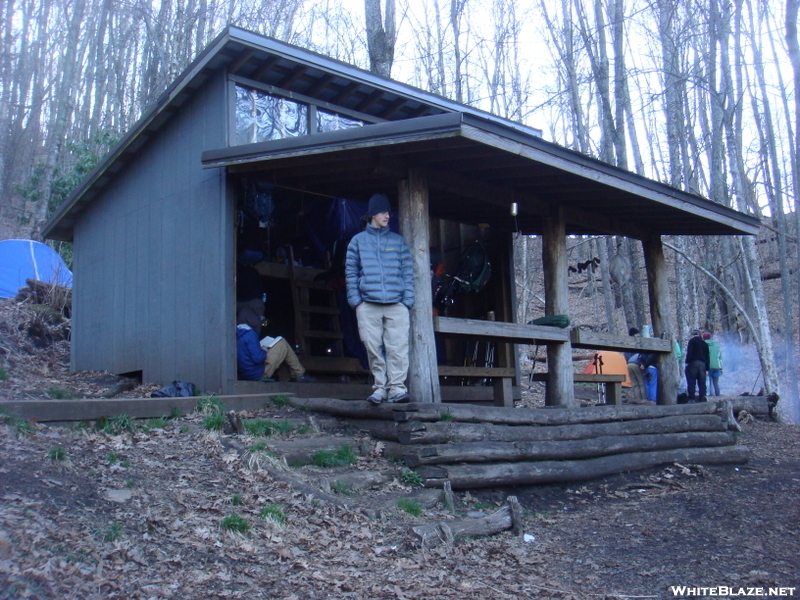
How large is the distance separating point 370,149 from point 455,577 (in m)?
4.61

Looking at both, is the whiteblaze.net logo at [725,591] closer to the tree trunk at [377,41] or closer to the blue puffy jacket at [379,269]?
the blue puffy jacket at [379,269]

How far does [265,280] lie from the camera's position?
1132cm

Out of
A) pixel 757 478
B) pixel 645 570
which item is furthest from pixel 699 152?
pixel 645 570

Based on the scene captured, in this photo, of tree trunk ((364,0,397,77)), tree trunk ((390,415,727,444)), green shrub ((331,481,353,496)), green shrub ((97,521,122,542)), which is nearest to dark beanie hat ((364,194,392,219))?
tree trunk ((390,415,727,444))

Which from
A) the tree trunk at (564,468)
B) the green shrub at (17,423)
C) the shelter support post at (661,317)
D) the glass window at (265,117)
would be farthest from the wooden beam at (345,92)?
the green shrub at (17,423)

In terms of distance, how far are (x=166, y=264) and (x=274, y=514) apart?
5.96 meters

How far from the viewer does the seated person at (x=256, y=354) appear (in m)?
9.53

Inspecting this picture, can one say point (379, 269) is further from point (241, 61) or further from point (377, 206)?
point (241, 61)

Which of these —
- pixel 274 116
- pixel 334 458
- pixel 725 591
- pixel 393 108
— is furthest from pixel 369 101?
pixel 725 591

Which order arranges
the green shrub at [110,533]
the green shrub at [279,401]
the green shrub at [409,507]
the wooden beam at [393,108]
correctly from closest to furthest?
the green shrub at [110,533] → the green shrub at [409,507] → the green shrub at [279,401] → the wooden beam at [393,108]

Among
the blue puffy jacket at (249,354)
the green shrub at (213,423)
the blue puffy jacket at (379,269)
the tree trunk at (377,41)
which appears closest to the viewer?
the green shrub at (213,423)

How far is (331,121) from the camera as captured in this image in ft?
37.3

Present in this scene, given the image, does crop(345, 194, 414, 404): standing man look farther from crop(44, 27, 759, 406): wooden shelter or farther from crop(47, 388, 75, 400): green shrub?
crop(47, 388, 75, 400): green shrub

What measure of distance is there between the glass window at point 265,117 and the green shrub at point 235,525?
19.5 ft
